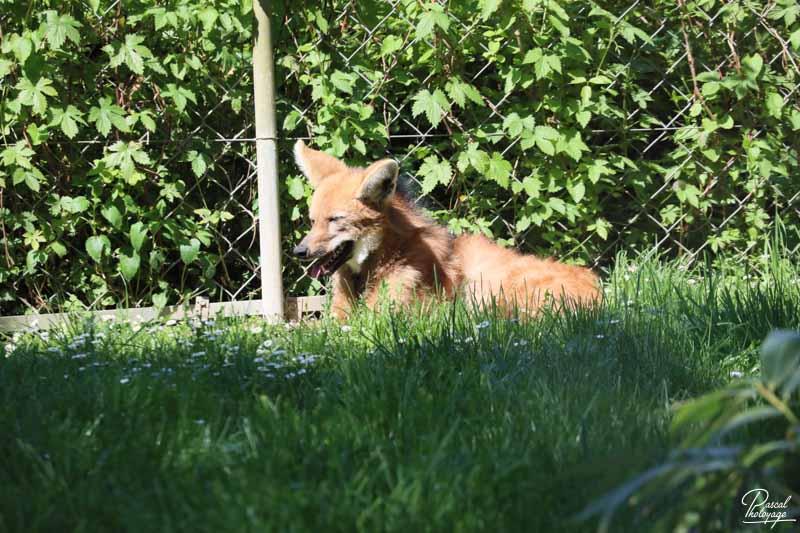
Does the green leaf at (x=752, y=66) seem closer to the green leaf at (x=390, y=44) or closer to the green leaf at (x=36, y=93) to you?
the green leaf at (x=390, y=44)

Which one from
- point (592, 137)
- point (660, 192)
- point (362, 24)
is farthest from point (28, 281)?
point (660, 192)

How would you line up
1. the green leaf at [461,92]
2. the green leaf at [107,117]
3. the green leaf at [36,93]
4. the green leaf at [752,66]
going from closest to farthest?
the green leaf at [36,93], the green leaf at [107,117], the green leaf at [461,92], the green leaf at [752,66]

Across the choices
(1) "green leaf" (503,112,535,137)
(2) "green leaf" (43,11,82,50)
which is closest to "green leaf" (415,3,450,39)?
(1) "green leaf" (503,112,535,137)

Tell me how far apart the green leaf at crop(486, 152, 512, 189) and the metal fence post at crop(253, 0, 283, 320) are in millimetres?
1230

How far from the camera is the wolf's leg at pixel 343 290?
4746 millimetres

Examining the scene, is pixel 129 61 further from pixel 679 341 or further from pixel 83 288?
pixel 679 341

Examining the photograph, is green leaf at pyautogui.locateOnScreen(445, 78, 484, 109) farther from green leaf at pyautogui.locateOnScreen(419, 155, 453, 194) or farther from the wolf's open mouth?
the wolf's open mouth

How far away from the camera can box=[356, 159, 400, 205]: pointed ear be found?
454 cm

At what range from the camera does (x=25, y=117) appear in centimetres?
445

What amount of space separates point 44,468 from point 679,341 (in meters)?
2.30

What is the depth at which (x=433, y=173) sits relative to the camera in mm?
4969

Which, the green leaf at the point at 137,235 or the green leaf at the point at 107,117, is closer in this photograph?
the green leaf at the point at 107,117

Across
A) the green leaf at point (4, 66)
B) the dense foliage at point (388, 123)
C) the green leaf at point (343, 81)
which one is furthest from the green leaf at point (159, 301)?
the green leaf at point (343, 81)

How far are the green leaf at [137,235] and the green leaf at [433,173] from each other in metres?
1.58
